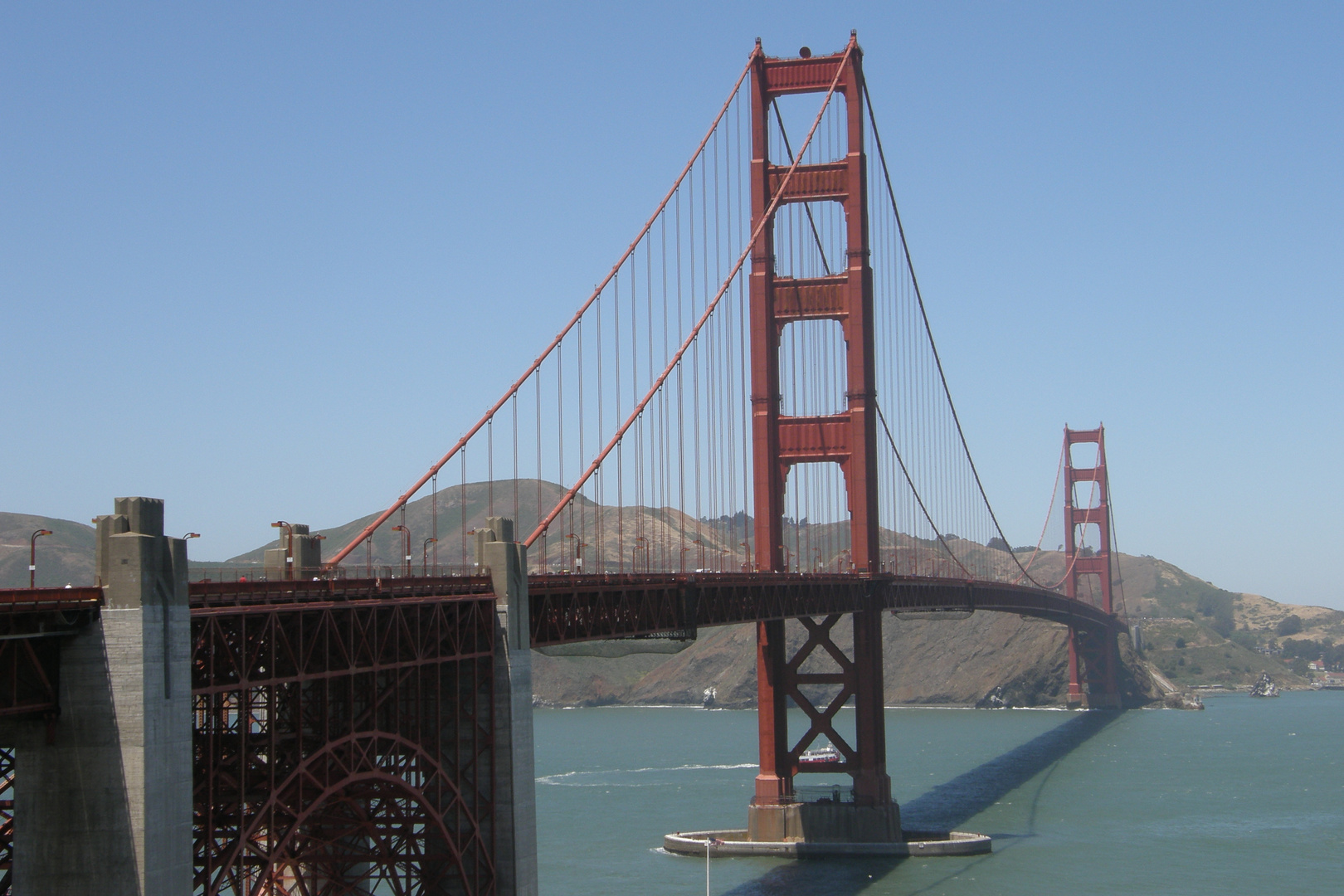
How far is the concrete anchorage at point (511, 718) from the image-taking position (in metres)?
29.4

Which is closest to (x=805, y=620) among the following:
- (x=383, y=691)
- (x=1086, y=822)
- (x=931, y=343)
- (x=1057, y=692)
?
(x=1086, y=822)

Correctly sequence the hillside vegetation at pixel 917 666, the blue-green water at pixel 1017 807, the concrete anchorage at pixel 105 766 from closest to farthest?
the concrete anchorage at pixel 105 766
the blue-green water at pixel 1017 807
the hillside vegetation at pixel 917 666

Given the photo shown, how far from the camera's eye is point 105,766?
1895cm

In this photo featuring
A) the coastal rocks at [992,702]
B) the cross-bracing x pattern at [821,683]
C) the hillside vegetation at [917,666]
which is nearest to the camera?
the cross-bracing x pattern at [821,683]

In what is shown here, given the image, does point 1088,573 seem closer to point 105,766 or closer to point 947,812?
point 947,812

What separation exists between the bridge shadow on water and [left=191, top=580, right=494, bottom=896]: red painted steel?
17.8 m

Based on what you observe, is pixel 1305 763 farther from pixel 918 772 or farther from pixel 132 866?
pixel 132 866

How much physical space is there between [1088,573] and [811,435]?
112373mm

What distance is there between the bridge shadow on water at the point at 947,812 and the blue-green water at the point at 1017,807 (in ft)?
0.49

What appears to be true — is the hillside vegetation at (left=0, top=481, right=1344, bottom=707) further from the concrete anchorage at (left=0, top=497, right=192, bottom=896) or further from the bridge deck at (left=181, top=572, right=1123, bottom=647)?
the concrete anchorage at (left=0, top=497, right=192, bottom=896)

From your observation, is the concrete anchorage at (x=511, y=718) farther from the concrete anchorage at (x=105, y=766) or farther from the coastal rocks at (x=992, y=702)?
the coastal rocks at (x=992, y=702)

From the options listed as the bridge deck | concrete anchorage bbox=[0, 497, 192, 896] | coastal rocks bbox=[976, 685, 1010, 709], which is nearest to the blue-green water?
the bridge deck

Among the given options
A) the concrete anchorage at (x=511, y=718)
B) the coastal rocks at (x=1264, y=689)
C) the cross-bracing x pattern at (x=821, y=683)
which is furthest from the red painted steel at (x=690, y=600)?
the coastal rocks at (x=1264, y=689)

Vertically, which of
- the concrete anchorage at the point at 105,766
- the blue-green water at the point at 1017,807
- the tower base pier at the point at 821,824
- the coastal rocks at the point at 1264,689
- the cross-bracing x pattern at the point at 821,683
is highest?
the concrete anchorage at the point at 105,766
